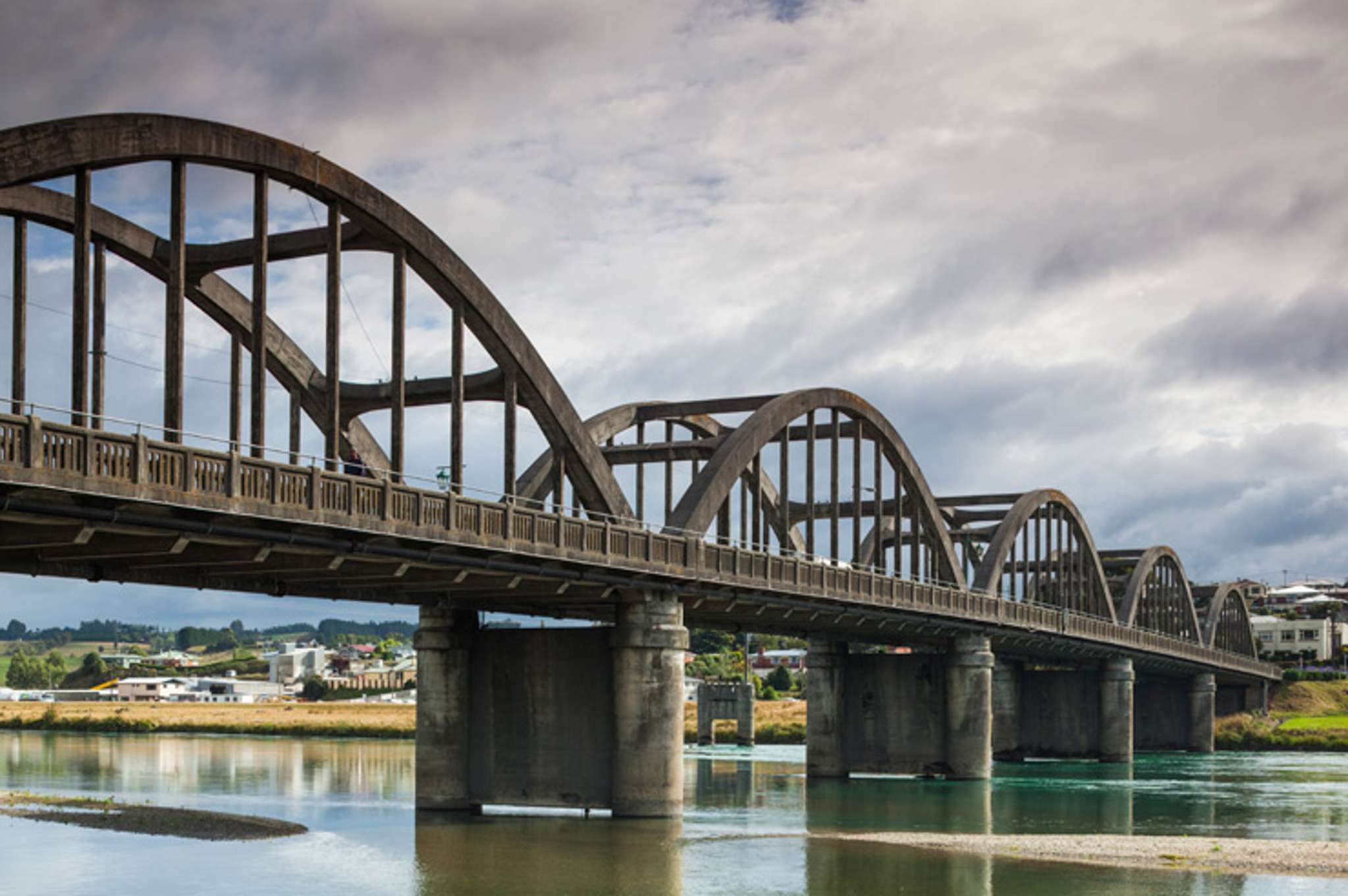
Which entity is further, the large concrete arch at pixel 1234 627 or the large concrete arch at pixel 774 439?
the large concrete arch at pixel 1234 627

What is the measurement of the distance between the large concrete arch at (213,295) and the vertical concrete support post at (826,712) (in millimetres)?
34319

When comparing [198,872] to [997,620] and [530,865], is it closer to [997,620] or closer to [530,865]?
[530,865]

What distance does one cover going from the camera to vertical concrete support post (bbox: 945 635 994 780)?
8275 cm

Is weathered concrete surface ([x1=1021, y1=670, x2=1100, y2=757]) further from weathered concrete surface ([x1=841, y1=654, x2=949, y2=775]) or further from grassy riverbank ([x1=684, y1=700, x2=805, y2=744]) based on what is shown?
weathered concrete surface ([x1=841, y1=654, x2=949, y2=775])

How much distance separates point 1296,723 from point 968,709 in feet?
256

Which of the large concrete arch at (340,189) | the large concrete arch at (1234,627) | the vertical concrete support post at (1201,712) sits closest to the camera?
the large concrete arch at (340,189)

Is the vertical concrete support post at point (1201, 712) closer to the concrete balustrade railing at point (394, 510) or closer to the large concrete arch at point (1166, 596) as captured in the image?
the large concrete arch at point (1166, 596)

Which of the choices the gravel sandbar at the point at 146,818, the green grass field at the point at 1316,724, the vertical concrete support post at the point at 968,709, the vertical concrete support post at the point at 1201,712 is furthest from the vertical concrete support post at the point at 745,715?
the gravel sandbar at the point at 146,818

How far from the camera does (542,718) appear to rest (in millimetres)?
54125

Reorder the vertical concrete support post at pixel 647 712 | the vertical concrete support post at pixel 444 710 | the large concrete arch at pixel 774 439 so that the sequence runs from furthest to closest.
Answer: the large concrete arch at pixel 774 439 → the vertical concrete support post at pixel 444 710 → the vertical concrete support post at pixel 647 712

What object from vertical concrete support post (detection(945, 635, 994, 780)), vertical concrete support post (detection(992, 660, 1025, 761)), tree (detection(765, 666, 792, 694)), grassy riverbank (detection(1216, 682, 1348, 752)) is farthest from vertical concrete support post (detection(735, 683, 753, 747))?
tree (detection(765, 666, 792, 694))

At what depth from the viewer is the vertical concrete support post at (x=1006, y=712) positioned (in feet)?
370

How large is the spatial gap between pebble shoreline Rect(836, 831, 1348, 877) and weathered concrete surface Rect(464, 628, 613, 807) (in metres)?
8.19

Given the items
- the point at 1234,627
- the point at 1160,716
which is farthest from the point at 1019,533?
the point at 1234,627
